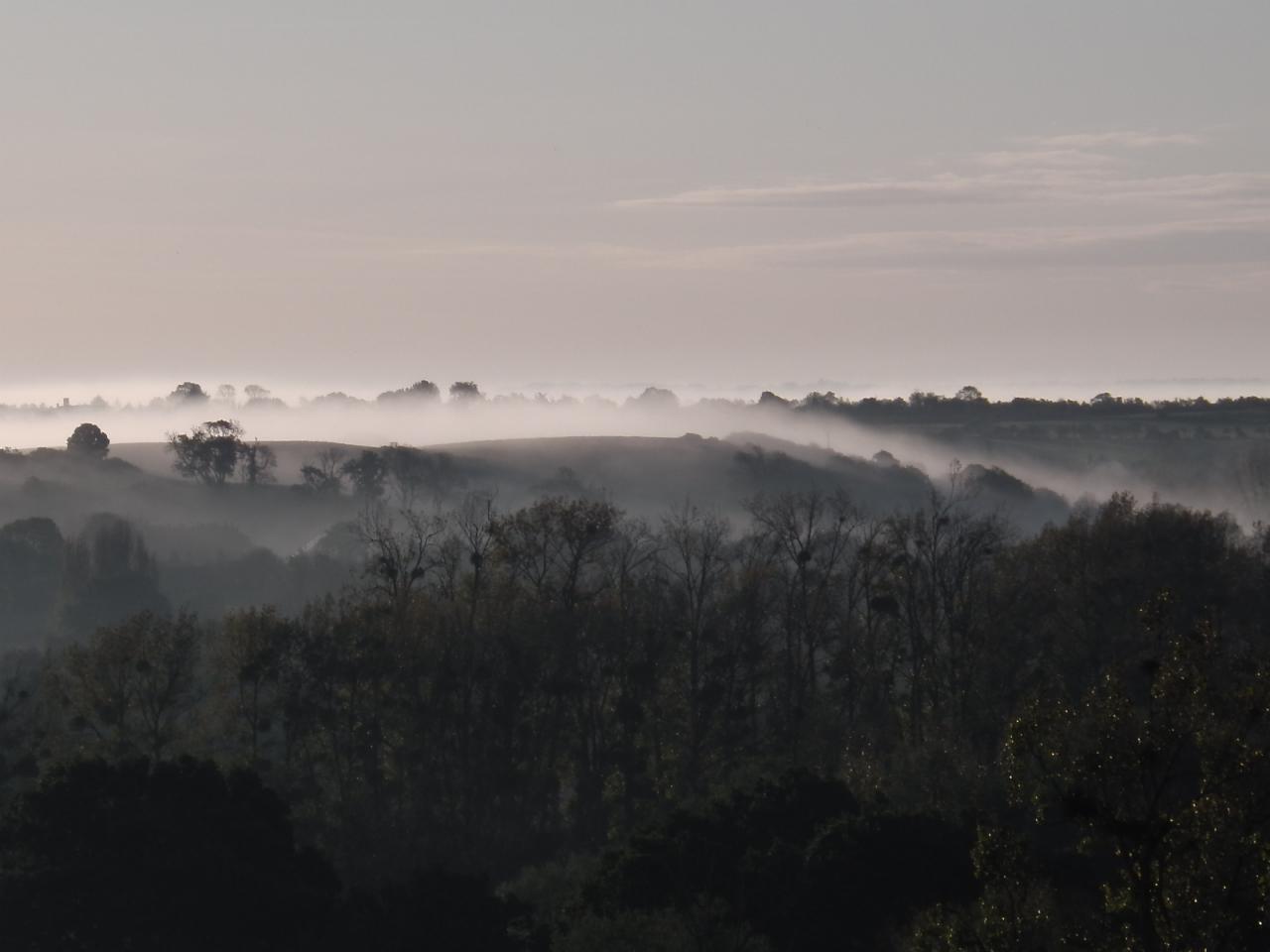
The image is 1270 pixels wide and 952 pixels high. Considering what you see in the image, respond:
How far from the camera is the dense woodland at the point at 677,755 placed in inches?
1171

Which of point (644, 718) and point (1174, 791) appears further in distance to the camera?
point (644, 718)

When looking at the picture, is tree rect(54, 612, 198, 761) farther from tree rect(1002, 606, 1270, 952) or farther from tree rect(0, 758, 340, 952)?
tree rect(1002, 606, 1270, 952)

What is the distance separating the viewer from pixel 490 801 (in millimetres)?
75812

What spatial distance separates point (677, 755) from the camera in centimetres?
8038

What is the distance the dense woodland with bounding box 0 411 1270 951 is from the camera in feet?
97.6

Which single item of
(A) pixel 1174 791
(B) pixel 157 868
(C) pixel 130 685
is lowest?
(B) pixel 157 868

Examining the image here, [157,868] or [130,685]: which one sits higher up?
[130,685]

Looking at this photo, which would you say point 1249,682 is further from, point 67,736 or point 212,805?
point 67,736

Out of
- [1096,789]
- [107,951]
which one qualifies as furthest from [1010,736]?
[107,951]

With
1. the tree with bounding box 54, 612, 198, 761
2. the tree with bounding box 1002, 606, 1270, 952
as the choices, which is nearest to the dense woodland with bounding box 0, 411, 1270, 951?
the tree with bounding box 1002, 606, 1270, 952

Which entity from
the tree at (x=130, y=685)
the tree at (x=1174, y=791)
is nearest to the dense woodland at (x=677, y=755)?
the tree at (x=1174, y=791)

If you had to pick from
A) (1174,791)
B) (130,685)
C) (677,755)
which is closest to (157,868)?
(130,685)

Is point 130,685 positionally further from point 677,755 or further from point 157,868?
point 157,868

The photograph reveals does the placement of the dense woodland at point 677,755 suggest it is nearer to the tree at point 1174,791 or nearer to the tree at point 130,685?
the tree at point 1174,791
